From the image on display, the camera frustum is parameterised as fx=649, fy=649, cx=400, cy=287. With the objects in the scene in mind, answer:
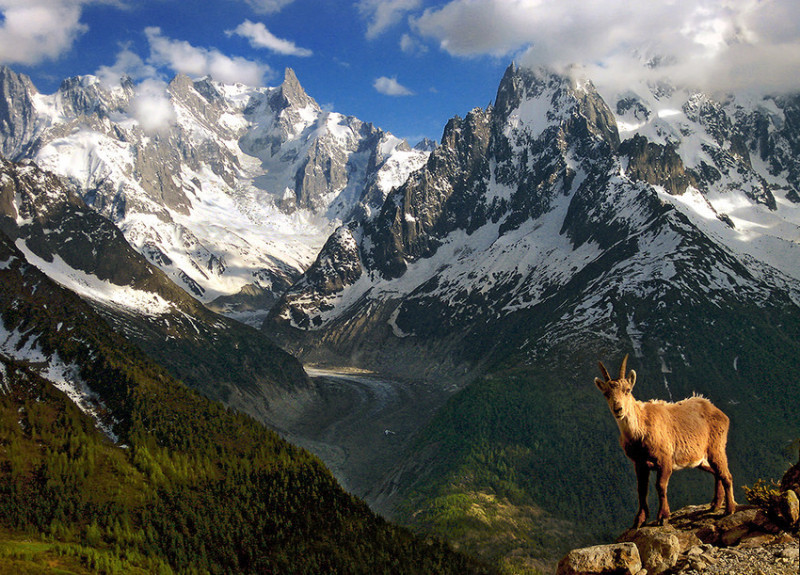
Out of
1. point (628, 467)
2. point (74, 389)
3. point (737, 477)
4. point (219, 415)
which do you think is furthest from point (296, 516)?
point (737, 477)

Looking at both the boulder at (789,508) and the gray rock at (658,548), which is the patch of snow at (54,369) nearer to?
the gray rock at (658,548)

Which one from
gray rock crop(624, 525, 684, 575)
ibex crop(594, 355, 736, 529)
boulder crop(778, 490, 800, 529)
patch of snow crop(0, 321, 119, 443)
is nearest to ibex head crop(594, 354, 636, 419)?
ibex crop(594, 355, 736, 529)

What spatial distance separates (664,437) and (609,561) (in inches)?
198

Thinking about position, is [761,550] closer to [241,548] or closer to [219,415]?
[241,548]

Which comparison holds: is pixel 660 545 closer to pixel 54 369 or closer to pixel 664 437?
pixel 664 437

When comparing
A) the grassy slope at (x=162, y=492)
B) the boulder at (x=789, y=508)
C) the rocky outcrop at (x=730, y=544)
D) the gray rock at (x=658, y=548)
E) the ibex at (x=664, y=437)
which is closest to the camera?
the rocky outcrop at (x=730, y=544)

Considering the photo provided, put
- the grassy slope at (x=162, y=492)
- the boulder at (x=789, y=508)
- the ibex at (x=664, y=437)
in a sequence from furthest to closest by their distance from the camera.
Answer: the grassy slope at (x=162, y=492), the ibex at (x=664, y=437), the boulder at (x=789, y=508)

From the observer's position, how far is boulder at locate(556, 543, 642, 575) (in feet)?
70.9

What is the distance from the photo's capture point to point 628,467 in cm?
15338

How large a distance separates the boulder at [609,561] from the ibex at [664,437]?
214 cm

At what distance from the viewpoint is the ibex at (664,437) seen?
22859mm

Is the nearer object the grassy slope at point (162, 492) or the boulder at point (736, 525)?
the boulder at point (736, 525)

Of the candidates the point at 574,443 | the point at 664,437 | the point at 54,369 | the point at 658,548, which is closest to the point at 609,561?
the point at 658,548

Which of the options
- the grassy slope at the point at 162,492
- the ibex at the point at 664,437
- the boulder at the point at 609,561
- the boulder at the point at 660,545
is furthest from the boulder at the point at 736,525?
the grassy slope at the point at 162,492
